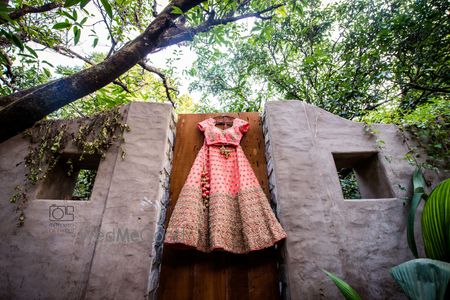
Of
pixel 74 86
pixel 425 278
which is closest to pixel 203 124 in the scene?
pixel 74 86

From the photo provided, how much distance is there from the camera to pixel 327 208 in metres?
1.78

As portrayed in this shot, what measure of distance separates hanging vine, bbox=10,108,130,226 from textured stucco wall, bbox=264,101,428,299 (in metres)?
1.59

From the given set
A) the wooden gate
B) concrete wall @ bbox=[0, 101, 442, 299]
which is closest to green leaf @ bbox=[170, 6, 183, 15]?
concrete wall @ bbox=[0, 101, 442, 299]

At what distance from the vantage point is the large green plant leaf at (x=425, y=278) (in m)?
1.01

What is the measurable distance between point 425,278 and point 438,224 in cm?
45

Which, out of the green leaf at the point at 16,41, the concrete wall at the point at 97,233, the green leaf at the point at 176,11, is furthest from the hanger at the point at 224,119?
the green leaf at the point at 16,41

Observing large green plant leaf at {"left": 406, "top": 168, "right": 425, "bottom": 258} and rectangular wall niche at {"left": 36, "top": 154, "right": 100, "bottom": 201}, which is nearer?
large green plant leaf at {"left": 406, "top": 168, "right": 425, "bottom": 258}

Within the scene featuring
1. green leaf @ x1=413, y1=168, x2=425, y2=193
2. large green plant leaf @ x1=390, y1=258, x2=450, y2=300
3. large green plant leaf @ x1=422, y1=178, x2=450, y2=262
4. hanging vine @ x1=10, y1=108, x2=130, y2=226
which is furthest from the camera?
hanging vine @ x1=10, y1=108, x2=130, y2=226

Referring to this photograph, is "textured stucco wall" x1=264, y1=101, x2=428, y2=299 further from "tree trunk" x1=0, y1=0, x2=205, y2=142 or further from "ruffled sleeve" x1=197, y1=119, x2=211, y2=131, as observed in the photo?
"tree trunk" x1=0, y1=0, x2=205, y2=142

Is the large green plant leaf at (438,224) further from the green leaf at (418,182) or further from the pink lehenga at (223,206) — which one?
the pink lehenga at (223,206)

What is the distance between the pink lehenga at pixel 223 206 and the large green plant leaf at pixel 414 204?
0.96 m

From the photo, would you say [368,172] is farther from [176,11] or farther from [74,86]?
[74,86]

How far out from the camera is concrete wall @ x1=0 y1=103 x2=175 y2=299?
153cm

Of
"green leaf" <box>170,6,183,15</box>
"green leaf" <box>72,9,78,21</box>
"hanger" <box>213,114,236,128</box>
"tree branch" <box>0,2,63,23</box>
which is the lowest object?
"hanger" <box>213,114,236,128</box>
